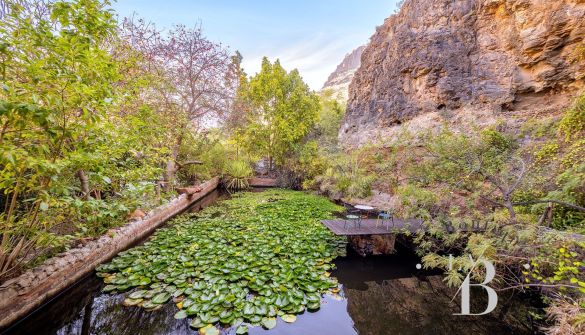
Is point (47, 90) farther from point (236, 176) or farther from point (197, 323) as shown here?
point (236, 176)

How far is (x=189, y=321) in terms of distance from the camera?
2684mm

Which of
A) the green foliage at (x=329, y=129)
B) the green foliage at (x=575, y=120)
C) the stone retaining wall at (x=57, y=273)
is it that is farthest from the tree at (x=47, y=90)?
the green foliage at (x=329, y=129)

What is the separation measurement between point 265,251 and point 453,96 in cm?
892

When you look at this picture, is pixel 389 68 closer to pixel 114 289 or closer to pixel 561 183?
pixel 561 183

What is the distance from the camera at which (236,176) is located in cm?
1248

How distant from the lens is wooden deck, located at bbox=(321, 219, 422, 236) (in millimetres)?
4727

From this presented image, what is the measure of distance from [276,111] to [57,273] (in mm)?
11475

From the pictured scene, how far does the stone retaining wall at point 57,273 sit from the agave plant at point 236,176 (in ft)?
23.6

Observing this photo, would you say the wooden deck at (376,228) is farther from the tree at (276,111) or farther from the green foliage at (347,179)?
the tree at (276,111)

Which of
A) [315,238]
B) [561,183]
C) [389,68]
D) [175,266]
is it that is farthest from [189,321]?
[389,68]

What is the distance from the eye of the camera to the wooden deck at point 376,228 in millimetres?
4617

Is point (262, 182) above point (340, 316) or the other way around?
above

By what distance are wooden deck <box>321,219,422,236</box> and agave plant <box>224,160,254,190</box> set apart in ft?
25.6

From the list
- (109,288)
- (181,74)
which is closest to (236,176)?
(181,74)
